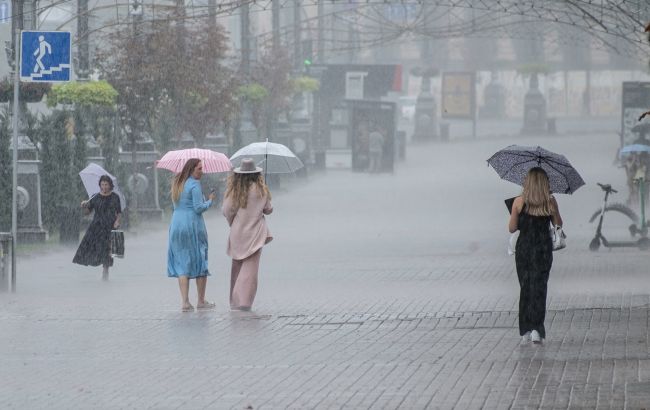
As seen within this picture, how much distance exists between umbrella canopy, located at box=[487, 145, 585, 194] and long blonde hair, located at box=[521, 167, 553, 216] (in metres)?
0.57

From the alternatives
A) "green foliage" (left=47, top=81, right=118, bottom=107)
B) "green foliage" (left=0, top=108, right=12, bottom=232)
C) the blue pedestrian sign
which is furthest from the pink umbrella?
"green foliage" (left=47, top=81, right=118, bottom=107)

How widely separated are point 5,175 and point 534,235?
508 inches

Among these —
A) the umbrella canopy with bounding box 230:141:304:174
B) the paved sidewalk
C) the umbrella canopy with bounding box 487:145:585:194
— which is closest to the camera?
the paved sidewalk

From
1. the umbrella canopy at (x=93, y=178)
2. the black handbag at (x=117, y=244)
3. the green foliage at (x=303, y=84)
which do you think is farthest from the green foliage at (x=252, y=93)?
the black handbag at (x=117, y=244)

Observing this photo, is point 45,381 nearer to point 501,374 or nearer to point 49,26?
point 501,374

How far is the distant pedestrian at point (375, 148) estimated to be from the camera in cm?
4516

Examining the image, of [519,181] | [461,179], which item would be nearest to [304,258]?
[519,181]

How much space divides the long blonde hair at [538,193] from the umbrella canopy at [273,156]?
5.19 metres

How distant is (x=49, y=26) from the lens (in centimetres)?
4359

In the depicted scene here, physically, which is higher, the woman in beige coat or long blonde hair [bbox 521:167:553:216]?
long blonde hair [bbox 521:167:553:216]

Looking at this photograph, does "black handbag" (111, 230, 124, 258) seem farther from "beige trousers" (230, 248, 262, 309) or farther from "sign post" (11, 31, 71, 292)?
"beige trousers" (230, 248, 262, 309)

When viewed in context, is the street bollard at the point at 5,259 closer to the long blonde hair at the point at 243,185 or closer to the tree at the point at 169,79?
the long blonde hair at the point at 243,185

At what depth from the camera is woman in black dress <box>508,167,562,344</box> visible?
12406 millimetres

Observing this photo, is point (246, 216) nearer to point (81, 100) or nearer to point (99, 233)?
point (99, 233)
